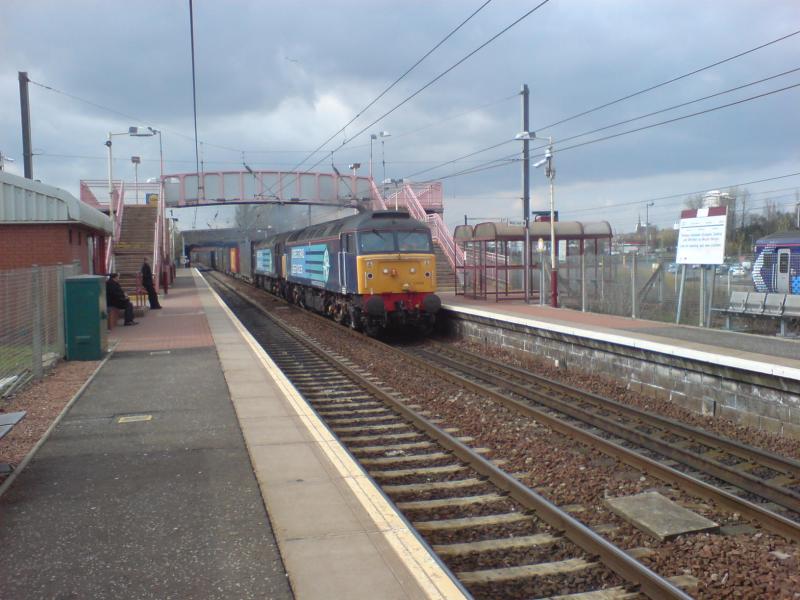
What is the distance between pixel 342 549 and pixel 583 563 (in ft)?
5.79

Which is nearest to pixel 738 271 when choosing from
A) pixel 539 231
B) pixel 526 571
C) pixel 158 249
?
pixel 539 231

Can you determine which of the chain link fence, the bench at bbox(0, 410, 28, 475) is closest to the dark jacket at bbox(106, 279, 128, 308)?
the chain link fence

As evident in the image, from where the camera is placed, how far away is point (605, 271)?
20.5 m

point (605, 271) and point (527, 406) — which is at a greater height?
point (605, 271)

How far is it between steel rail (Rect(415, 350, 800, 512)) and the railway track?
194 centimetres

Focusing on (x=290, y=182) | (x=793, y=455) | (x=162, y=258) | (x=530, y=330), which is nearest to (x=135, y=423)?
(x=793, y=455)

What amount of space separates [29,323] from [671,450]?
9605 millimetres

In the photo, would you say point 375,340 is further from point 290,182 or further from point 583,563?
point 290,182

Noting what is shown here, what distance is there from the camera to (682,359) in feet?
34.7

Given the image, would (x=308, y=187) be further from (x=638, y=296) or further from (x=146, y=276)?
(x=638, y=296)

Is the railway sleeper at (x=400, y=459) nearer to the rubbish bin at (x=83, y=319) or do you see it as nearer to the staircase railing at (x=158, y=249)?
the rubbish bin at (x=83, y=319)

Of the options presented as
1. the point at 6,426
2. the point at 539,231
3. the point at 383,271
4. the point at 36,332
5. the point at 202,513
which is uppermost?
the point at 539,231

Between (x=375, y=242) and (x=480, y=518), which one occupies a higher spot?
(x=375, y=242)

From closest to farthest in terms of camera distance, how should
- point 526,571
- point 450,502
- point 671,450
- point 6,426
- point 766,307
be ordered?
1. point 526,571
2. point 6,426
3. point 450,502
4. point 671,450
5. point 766,307
